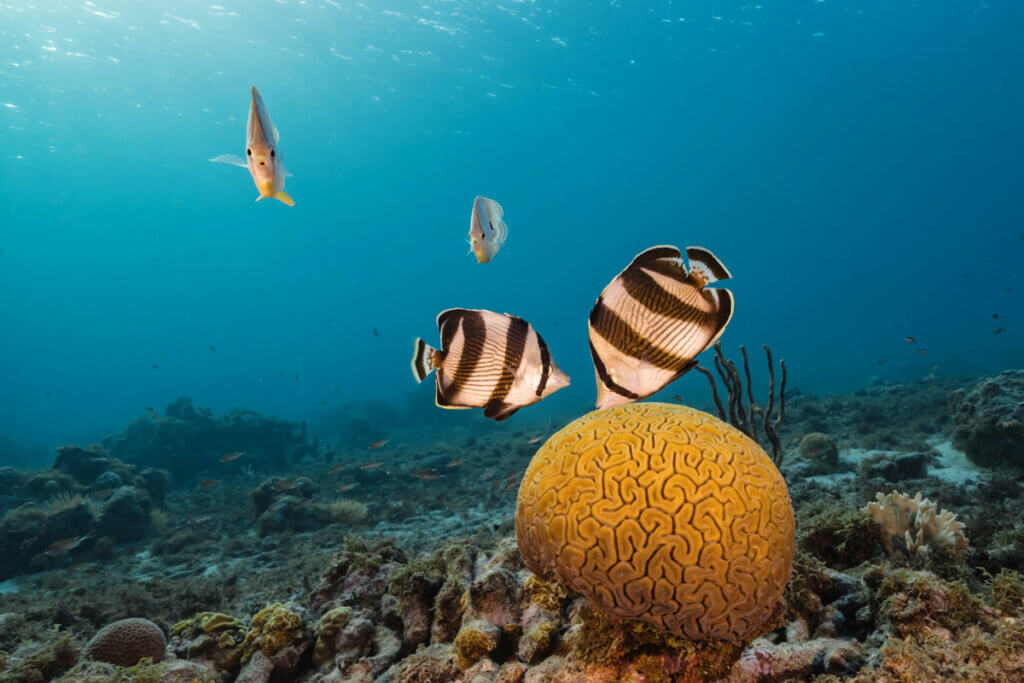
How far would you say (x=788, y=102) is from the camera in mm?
71125

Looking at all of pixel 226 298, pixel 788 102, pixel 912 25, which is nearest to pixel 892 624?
pixel 912 25

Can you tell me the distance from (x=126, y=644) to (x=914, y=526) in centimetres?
695

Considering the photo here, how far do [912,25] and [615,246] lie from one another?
66.4 meters

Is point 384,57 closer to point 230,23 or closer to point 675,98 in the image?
point 230,23

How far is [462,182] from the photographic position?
8669 centimetres

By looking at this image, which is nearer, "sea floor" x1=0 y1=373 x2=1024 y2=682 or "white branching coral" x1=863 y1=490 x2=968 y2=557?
"sea floor" x1=0 y1=373 x2=1024 y2=682

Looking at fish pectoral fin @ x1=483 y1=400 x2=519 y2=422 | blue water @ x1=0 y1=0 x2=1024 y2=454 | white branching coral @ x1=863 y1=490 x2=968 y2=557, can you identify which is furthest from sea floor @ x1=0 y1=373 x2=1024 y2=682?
blue water @ x1=0 y1=0 x2=1024 y2=454

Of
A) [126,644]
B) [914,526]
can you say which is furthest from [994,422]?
[126,644]

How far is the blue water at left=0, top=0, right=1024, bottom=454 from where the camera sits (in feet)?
147

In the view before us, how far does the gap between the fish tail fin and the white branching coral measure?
4.21 metres

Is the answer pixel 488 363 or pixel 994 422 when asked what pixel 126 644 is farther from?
pixel 994 422

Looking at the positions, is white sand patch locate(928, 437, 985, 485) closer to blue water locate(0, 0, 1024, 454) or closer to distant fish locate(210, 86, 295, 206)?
blue water locate(0, 0, 1024, 454)

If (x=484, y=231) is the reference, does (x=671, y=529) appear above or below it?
below

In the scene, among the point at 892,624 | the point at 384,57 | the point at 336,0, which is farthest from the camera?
the point at 384,57
